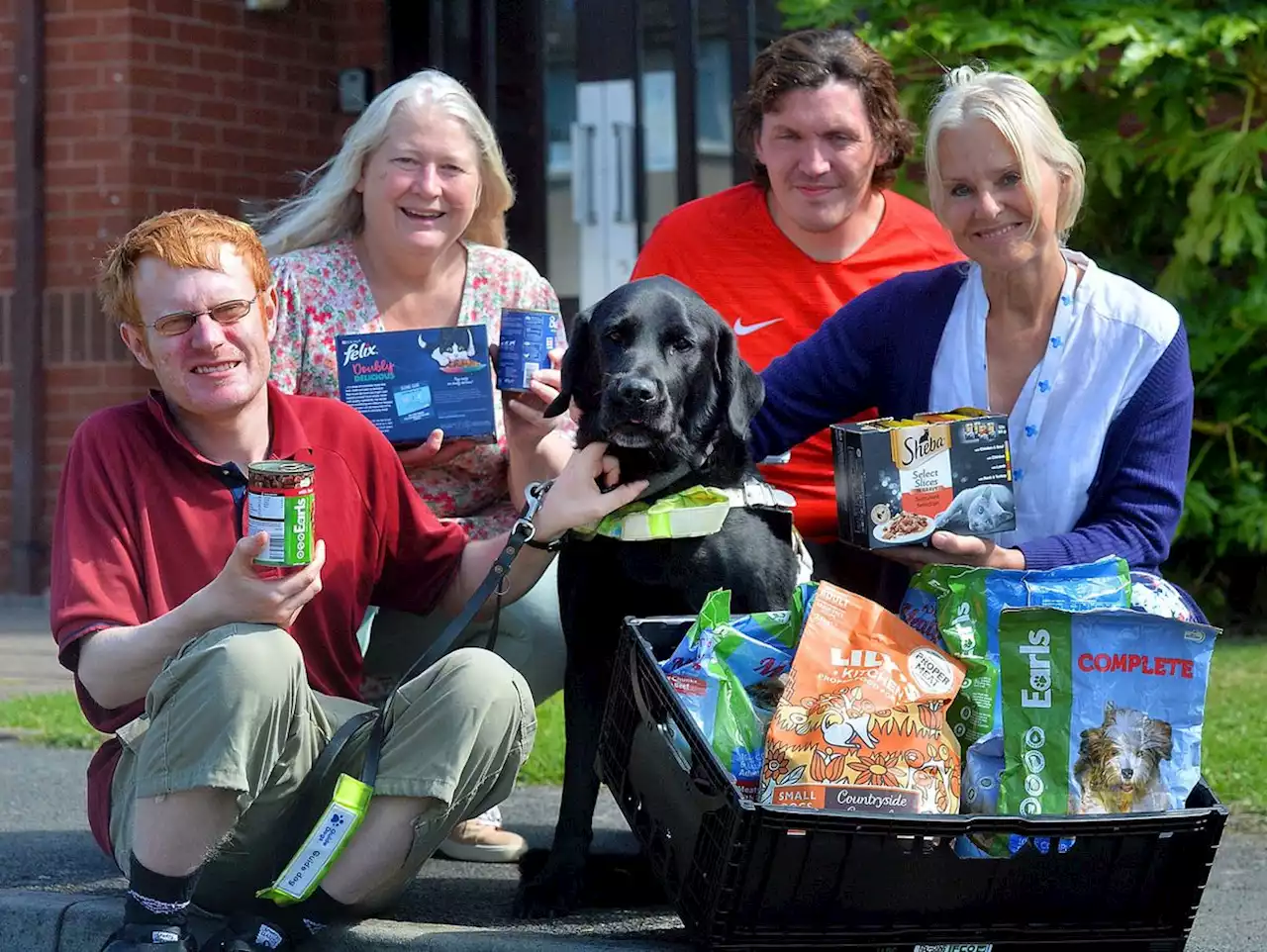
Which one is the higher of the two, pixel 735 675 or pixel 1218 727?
pixel 735 675

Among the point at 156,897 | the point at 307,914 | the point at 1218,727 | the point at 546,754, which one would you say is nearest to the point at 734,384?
the point at 307,914

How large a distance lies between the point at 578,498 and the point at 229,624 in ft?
2.34

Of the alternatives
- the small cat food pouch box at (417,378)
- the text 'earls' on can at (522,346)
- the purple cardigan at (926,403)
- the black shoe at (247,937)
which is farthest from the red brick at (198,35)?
the black shoe at (247,937)

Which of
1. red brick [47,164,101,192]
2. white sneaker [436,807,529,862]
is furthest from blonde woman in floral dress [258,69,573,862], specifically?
red brick [47,164,101,192]

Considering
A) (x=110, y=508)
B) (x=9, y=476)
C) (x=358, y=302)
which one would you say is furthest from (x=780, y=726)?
(x=9, y=476)

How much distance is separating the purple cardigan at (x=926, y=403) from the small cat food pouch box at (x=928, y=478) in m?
0.16

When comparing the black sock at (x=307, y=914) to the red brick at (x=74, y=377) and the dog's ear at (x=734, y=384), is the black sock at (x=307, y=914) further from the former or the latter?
the red brick at (x=74, y=377)

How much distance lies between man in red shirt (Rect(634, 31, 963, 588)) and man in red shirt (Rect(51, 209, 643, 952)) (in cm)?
83

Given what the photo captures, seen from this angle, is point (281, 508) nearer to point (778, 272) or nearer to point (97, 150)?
point (778, 272)

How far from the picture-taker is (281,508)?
248cm

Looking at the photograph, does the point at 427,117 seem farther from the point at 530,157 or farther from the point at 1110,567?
the point at 530,157

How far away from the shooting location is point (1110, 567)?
257cm

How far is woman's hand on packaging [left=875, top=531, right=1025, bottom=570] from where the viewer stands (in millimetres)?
2836

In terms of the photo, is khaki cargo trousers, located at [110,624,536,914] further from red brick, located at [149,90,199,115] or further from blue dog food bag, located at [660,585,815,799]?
red brick, located at [149,90,199,115]
